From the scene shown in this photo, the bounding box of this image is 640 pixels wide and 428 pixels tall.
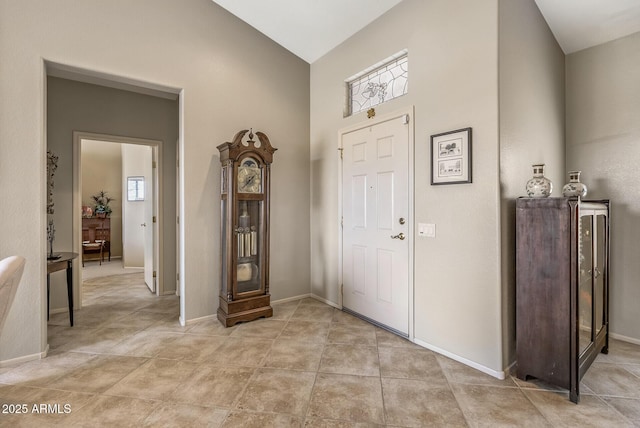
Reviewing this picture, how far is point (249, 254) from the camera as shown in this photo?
329 centimetres

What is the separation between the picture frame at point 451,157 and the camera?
2.35 meters

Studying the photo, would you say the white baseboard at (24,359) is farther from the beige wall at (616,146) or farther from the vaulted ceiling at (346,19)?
the beige wall at (616,146)

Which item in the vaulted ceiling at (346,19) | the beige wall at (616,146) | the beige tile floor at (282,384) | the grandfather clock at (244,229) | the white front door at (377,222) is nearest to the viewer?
the beige tile floor at (282,384)

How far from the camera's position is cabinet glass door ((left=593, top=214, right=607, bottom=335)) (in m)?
2.35

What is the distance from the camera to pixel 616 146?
2855mm

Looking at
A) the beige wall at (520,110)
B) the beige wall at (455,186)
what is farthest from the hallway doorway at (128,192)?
the beige wall at (520,110)

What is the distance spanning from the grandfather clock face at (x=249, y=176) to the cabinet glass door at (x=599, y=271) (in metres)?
2.96

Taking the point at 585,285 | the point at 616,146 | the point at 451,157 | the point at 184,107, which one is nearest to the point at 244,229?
the point at 184,107

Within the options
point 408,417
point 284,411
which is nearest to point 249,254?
point 284,411

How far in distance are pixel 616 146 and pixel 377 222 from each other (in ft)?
7.61

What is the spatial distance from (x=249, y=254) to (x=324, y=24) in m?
2.66

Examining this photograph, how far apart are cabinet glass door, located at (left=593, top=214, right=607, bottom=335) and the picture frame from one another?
106 centimetres

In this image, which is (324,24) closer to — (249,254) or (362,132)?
(362,132)

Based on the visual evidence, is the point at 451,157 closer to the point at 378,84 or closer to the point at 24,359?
the point at 378,84
